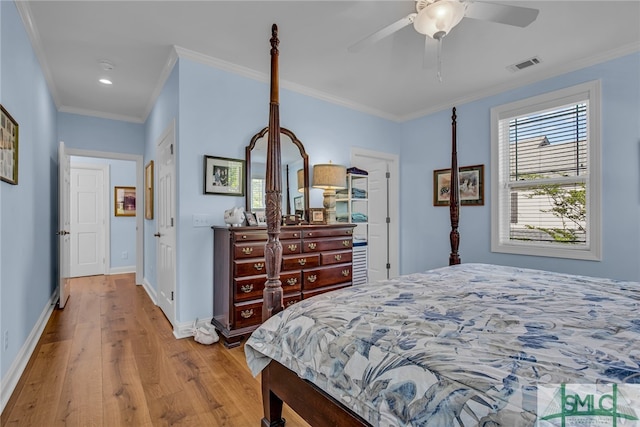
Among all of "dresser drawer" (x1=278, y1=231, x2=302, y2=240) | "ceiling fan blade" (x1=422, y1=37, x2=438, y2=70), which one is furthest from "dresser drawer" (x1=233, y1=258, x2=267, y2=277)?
"ceiling fan blade" (x1=422, y1=37, x2=438, y2=70)

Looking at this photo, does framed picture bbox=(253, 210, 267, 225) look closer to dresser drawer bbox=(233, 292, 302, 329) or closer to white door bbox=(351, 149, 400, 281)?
dresser drawer bbox=(233, 292, 302, 329)

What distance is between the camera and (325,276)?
3.34m

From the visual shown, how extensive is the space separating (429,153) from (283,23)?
2886mm

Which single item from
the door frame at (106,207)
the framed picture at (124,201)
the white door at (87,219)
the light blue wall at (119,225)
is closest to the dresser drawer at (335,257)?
the light blue wall at (119,225)

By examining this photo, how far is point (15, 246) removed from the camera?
7.41 feet

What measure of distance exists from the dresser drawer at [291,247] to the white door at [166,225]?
110cm

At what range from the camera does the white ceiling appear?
94.2 inches

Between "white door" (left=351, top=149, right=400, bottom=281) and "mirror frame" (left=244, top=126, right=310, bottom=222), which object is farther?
"white door" (left=351, top=149, right=400, bottom=281)

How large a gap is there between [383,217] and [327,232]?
184cm

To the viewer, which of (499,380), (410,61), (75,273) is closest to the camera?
(499,380)

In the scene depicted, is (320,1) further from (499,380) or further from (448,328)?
(499,380)

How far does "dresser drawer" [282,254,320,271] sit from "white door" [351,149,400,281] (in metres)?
1.91

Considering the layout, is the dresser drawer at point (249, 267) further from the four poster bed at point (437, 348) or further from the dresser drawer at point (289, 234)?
the four poster bed at point (437, 348)

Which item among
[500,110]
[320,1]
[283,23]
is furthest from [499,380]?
[500,110]
